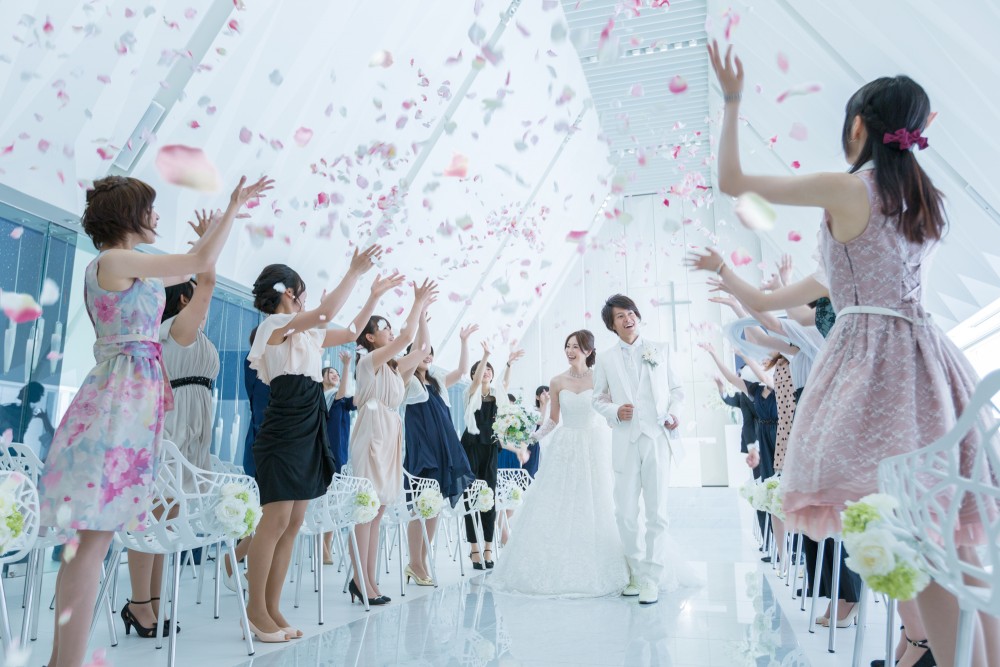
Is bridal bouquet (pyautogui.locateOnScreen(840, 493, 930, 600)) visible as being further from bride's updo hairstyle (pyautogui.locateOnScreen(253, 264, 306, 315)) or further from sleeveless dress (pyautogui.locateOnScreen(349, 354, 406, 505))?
sleeveless dress (pyautogui.locateOnScreen(349, 354, 406, 505))

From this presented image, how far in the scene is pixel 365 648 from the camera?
2.75 m

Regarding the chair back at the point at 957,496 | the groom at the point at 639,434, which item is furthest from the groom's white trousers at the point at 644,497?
the chair back at the point at 957,496

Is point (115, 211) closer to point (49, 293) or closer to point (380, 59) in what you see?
point (49, 293)

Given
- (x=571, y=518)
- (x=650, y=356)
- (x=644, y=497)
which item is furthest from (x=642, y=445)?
(x=571, y=518)

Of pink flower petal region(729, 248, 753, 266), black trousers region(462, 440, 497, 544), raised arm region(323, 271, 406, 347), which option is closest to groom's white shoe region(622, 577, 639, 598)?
black trousers region(462, 440, 497, 544)

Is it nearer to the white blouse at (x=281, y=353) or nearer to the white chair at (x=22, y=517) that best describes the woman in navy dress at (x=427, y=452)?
the white blouse at (x=281, y=353)

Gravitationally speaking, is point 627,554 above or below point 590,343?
below

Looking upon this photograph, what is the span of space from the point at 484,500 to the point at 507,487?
0.73m

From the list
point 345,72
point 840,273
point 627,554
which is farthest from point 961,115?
point 345,72

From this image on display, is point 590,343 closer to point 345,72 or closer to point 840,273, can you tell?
point 345,72

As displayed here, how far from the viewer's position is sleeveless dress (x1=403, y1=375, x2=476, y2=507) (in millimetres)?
4574

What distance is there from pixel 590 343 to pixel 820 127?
3.58 metres

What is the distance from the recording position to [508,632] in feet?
10.00

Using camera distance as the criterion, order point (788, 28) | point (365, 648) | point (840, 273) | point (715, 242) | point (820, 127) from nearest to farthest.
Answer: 1. point (840, 273)
2. point (365, 648)
3. point (788, 28)
4. point (820, 127)
5. point (715, 242)
